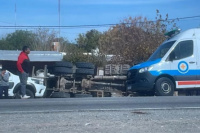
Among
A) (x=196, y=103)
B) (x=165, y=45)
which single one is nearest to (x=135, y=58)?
(x=165, y=45)

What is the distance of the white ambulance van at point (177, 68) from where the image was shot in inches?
770

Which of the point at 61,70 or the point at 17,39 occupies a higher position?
the point at 17,39

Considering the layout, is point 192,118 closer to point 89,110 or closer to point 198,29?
point 89,110

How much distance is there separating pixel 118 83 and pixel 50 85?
352cm

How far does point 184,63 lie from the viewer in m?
19.7

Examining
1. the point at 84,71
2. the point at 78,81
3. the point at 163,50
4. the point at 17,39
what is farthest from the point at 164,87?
the point at 17,39

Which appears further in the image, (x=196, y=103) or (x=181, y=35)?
(x=181, y=35)

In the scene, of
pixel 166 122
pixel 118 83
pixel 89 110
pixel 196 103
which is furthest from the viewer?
pixel 118 83

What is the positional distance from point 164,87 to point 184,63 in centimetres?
126

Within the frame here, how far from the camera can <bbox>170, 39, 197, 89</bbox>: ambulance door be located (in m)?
19.6

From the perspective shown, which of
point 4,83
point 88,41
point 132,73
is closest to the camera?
point 132,73

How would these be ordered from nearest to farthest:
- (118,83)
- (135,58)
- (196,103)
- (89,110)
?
(89,110)
(196,103)
(118,83)
(135,58)

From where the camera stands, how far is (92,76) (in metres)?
24.6

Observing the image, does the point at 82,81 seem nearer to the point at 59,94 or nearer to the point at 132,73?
the point at 59,94
